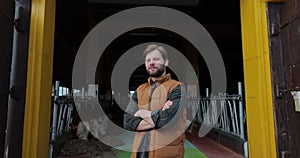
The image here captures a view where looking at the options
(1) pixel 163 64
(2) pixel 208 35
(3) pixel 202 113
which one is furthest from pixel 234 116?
(2) pixel 208 35

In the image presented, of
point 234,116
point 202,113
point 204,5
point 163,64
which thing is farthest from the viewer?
point 202,113

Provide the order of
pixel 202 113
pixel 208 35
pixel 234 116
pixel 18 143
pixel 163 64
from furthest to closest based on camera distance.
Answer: pixel 208 35, pixel 202 113, pixel 234 116, pixel 18 143, pixel 163 64

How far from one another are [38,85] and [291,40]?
1674 mm

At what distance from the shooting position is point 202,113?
5.30 metres

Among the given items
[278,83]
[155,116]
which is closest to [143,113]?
[155,116]

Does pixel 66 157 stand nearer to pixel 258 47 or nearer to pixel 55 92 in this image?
pixel 55 92

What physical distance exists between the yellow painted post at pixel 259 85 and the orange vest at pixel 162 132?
67 cm

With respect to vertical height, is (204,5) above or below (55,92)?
above

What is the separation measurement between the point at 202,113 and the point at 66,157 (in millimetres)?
3486

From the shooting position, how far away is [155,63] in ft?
3.66

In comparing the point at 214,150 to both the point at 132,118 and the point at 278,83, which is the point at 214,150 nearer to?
the point at 278,83

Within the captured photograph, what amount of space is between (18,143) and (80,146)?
1961mm

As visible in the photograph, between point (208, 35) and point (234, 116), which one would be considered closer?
point (234, 116)

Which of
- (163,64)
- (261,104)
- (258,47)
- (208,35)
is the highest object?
(208,35)
